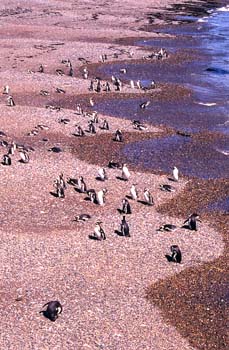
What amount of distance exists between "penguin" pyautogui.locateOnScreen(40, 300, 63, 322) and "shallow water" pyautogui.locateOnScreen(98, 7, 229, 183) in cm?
1449

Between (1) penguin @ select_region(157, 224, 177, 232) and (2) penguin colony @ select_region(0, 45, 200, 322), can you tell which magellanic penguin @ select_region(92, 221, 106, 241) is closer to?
(2) penguin colony @ select_region(0, 45, 200, 322)

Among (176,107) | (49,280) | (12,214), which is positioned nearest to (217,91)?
(176,107)

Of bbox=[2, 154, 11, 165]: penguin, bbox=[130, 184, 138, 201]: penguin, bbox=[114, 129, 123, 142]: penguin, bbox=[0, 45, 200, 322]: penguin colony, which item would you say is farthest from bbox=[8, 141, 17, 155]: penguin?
bbox=[130, 184, 138, 201]: penguin

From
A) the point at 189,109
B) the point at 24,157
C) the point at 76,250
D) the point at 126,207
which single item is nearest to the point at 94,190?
the point at 126,207

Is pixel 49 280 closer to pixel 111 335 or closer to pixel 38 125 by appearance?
pixel 111 335

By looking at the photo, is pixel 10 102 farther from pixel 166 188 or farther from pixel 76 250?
pixel 76 250

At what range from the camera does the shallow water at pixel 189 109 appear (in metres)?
33.6

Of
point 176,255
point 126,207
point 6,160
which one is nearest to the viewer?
point 176,255

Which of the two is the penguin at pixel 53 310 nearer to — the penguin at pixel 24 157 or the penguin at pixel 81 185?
the penguin at pixel 81 185

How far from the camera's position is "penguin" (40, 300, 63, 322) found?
18.4 metres

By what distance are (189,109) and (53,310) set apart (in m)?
27.2

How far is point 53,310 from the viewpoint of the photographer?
18.5 m

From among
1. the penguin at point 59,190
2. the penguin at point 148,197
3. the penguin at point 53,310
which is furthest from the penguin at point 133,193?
the penguin at point 53,310

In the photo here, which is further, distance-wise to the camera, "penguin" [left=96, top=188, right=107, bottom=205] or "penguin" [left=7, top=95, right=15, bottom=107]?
"penguin" [left=7, top=95, right=15, bottom=107]
